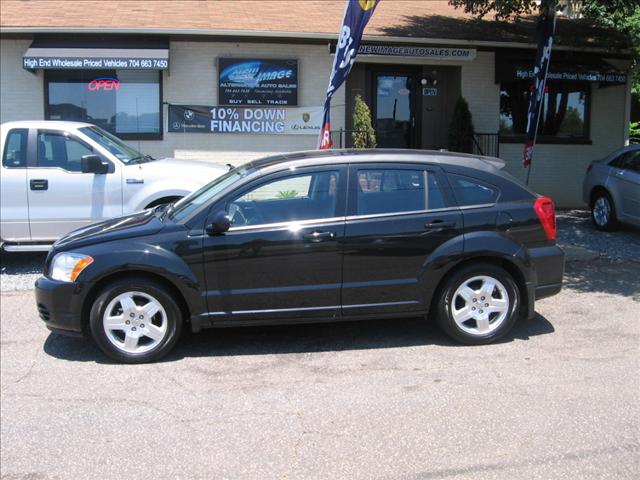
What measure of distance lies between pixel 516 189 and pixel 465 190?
49cm

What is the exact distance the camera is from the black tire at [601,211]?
420 inches

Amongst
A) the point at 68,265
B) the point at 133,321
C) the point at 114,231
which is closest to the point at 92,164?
the point at 114,231

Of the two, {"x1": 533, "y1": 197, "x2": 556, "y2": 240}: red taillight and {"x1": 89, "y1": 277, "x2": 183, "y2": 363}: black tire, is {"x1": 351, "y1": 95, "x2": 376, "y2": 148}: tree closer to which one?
{"x1": 533, "y1": 197, "x2": 556, "y2": 240}: red taillight

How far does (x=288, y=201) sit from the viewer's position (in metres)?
5.46

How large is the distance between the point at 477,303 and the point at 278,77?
329 inches

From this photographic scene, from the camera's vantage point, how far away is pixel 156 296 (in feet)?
17.2

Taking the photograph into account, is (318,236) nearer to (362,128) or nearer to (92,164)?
(92,164)

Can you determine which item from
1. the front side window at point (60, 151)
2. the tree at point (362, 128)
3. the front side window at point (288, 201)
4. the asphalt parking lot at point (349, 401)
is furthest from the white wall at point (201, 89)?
the front side window at point (288, 201)

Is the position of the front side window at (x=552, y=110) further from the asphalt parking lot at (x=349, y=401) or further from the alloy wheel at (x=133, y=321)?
the alloy wheel at (x=133, y=321)

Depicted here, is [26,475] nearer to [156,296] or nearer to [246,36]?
[156,296]

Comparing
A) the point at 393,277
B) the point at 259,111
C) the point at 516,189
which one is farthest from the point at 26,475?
the point at 259,111

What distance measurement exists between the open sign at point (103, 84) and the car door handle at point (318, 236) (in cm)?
858

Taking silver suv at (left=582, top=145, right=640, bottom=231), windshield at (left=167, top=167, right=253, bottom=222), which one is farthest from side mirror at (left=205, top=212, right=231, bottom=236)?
silver suv at (left=582, top=145, right=640, bottom=231)

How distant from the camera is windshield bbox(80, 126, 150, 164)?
27.0 ft
